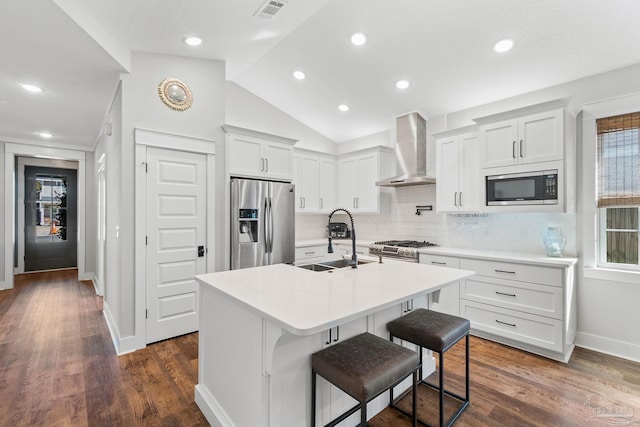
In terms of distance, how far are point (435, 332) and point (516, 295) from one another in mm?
1683

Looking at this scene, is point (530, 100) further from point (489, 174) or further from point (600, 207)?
point (600, 207)

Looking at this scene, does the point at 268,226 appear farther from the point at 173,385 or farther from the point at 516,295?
the point at 516,295

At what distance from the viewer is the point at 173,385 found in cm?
240

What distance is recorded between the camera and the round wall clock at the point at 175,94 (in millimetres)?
3248

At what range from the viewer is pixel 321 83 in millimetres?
4062

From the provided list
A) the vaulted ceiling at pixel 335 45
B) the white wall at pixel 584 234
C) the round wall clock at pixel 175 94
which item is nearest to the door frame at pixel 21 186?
the vaulted ceiling at pixel 335 45

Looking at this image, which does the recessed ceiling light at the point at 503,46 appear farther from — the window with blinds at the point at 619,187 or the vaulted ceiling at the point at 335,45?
the window with blinds at the point at 619,187

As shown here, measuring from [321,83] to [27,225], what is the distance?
7.00 meters

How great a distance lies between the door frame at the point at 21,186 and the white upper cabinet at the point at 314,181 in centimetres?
558

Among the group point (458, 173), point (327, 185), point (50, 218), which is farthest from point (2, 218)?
point (458, 173)

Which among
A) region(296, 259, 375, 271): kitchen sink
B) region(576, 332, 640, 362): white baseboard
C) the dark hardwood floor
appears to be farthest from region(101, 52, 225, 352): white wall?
region(576, 332, 640, 362): white baseboard

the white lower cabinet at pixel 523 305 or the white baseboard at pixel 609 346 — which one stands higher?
the white lower cabinet at pixel 523 305

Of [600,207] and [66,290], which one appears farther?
[66,290]

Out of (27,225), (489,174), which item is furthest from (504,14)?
(27,225)
